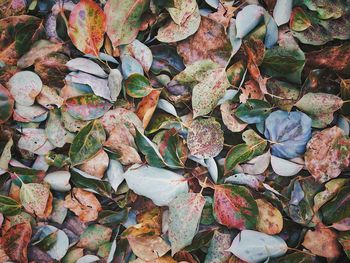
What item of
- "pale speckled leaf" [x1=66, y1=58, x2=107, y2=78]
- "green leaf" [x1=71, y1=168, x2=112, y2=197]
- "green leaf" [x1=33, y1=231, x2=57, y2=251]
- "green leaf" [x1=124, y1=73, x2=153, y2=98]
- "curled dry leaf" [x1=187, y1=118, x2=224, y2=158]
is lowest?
"green leaf" [x1=33, y1=231, x2=57, y2=251]

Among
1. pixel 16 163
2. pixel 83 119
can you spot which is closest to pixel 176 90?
pixel 83 119

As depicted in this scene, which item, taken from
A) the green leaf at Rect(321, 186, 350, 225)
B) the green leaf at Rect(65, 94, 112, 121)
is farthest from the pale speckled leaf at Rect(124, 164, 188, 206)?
the green leaf at Rect(321, 186, 350, 225)

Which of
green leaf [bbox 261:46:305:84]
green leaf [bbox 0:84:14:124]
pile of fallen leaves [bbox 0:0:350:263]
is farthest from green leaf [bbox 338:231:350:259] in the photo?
green leaf [bbox 0:84:14:124]

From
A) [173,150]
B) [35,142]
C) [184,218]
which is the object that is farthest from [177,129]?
[35,142]

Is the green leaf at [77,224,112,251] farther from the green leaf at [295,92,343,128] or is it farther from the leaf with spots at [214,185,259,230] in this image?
the green leaf at [295,92,343,128]

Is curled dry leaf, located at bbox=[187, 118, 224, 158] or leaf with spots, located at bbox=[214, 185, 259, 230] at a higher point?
curled dry leaf, located at bbox=[187, 118, 224, 158]

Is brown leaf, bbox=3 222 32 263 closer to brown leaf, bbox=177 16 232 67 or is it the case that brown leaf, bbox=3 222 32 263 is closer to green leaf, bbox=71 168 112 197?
green leaf, bbox=71 168 112 197

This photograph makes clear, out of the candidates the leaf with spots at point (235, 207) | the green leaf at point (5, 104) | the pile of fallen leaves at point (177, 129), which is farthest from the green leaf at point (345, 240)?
the green leaf at point (5, 104)

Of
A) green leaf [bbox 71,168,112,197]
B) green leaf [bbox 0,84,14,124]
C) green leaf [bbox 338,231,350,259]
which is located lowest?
green leaf [bbox 338,231,350,259]

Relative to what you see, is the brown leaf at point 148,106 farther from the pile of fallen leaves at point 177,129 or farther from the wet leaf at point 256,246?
the wet leaf at point 256,246
